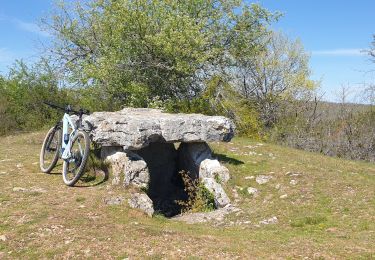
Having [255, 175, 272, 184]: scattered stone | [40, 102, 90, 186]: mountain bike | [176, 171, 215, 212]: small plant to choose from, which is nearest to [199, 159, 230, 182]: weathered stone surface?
[176, 171, 215, 212]: small plant

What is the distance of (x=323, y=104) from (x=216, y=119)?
17856 millimetres

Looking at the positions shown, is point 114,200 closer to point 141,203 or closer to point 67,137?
point 141,203

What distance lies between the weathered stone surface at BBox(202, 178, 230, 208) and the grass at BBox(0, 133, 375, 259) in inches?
9.6

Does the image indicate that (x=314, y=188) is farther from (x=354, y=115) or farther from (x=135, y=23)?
(x=354, y=115)

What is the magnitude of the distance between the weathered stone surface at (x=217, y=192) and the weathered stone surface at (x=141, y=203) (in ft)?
5.77

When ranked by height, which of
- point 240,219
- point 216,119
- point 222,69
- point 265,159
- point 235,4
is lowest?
point 240,219

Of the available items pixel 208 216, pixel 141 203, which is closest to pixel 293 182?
pixel 208 216

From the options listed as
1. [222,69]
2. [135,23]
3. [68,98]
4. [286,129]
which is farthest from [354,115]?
[68,98]

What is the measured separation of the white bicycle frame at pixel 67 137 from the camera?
341 inches

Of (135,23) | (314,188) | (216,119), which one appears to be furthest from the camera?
(135,23)

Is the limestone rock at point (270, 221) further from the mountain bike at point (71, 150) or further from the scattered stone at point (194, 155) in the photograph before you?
the mountain bike at point (71, 150)

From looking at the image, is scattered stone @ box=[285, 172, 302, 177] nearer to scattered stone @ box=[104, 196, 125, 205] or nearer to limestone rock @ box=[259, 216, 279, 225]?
limestone rock @ box=[259, 216, 279, 225]

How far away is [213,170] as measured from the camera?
32.2ft

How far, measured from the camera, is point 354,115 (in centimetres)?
2395
